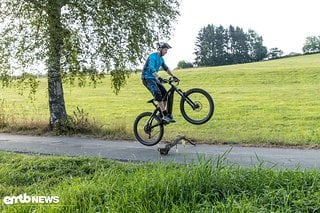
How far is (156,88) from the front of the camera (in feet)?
31.9

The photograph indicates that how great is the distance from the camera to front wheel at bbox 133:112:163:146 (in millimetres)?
10188

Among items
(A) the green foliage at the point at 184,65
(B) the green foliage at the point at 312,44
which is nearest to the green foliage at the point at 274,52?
(B) the green foliage at the point at 312,44

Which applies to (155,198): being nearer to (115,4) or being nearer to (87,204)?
(87,204)

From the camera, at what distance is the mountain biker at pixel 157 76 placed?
371 inches

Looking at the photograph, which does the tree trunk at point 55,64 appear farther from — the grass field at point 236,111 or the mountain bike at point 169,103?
the mountain bike at point 169,103

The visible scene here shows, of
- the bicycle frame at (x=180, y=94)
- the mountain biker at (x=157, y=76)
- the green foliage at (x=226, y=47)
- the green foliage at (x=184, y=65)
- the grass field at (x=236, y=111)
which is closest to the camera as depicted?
the mountain biker at (x=157, y=76)

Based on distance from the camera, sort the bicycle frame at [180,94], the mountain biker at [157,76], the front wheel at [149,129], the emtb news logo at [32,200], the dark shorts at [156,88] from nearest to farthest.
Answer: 1. the emtb news logo at [32,200]
2. the mountain biker at [157,76]
3. the bicycle frame at [180,94]
4. the dark shorts at [156,88]
5. the front wheel at [149,129]

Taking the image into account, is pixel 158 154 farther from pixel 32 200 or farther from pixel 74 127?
pixel 74 127

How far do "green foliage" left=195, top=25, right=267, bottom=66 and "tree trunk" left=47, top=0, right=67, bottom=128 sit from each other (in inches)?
2322

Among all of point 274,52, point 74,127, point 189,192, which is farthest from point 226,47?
point 189,192

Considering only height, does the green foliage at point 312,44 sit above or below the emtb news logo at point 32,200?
above

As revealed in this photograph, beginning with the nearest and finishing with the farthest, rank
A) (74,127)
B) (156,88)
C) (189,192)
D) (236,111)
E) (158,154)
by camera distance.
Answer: (189,192), (158,154), (156,88), (74,127), (236,111)

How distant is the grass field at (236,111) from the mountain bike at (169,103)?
51.2 inches

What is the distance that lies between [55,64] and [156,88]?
379cm
